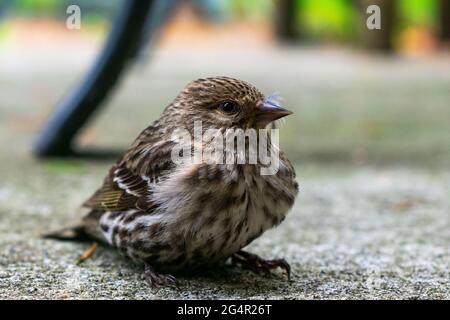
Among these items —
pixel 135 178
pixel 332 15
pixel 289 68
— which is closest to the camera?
pixel 135 178

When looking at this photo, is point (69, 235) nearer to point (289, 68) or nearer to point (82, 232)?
point (82, 232)

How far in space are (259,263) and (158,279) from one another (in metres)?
0.44

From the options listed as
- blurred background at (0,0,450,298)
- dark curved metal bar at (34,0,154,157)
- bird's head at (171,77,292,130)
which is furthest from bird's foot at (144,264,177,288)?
dark curved metal bar at (34,0,154,157)

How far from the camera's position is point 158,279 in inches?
117

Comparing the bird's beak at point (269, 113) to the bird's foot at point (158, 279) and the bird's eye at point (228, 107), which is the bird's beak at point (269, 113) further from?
the bird's foot at point (158, 279)

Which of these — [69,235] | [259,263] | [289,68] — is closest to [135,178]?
[259,263]

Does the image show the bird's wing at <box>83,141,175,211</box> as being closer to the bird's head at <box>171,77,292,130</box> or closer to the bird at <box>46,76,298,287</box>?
the bird at <box>46,76,298,287</box>

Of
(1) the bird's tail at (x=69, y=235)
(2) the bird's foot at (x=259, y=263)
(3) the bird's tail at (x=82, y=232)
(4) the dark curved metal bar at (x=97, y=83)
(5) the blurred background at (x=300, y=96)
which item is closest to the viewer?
(2) the bird's foot at (x=259, y=263)

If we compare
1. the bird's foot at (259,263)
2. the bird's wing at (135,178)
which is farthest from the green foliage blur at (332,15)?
the bird's foot at (259,263)

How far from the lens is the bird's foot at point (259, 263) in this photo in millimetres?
3176

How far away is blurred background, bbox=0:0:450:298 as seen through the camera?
14.9ft

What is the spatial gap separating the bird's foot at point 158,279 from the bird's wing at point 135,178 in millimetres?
229

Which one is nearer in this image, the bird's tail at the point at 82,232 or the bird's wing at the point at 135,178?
the bird's wing at the point at 135,178

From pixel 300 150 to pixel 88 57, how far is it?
709cm
